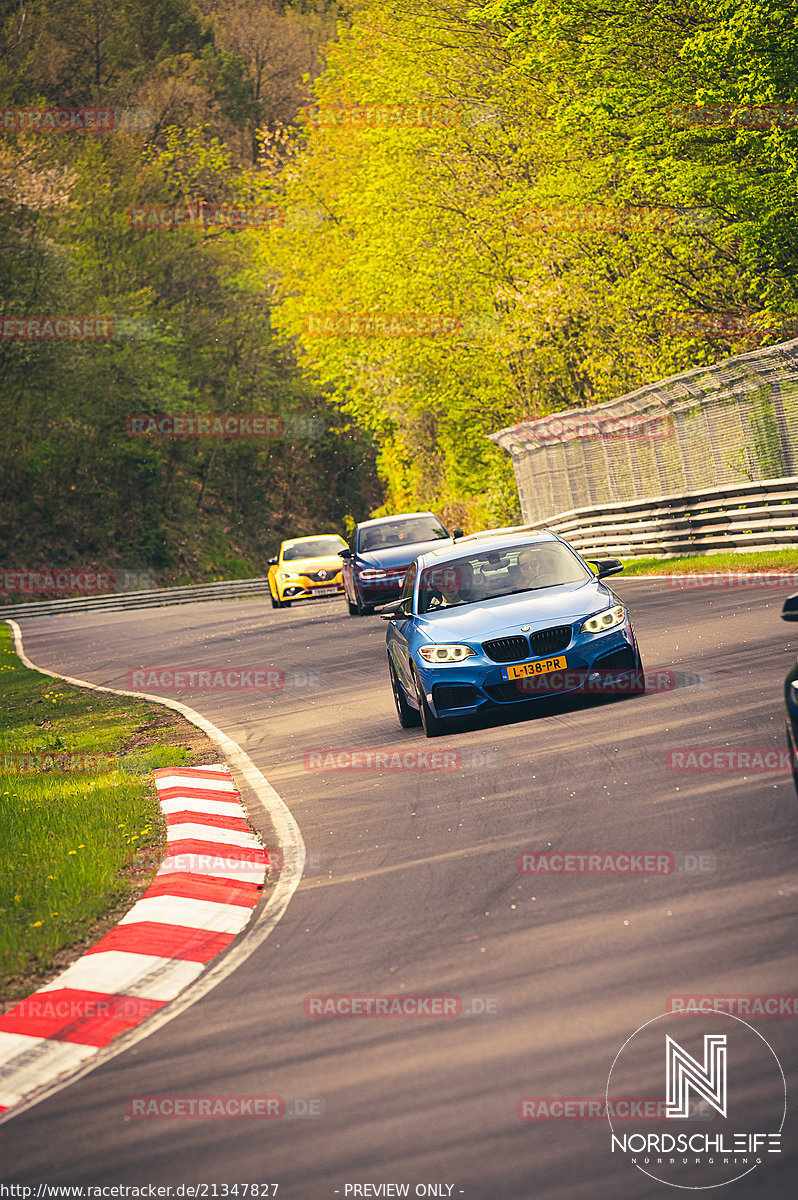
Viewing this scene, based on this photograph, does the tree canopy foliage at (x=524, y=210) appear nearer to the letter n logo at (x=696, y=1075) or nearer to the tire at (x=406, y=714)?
the tire at (x=406, y=714)

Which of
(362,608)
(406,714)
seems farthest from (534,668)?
(362,608)

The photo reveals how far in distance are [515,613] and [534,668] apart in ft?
1.80

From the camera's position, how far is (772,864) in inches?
266

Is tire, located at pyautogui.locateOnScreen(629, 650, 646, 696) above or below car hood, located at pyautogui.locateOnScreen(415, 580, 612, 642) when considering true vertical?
below

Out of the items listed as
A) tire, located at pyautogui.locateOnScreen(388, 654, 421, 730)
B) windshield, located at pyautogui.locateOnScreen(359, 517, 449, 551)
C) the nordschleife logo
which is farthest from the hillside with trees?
the nordschleife logo

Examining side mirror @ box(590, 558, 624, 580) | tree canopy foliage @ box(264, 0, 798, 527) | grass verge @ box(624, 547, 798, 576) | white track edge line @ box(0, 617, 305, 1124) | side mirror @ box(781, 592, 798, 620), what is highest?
tree canopy foliage @ box(264, 0, 798, 527)

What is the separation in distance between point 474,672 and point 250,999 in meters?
5.85

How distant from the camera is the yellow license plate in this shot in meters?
11.6

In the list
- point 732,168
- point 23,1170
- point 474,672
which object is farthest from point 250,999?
point 732,168

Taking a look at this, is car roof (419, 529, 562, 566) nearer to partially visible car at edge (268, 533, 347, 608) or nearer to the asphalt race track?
the asphalt race track

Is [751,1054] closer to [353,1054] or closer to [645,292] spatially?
[353,1054]

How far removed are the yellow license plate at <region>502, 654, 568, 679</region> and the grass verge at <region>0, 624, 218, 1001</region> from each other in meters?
2.97

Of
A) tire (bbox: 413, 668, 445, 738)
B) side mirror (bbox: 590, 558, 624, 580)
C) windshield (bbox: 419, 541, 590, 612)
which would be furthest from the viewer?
windshield (bbox: 419, 541, 590, 612)

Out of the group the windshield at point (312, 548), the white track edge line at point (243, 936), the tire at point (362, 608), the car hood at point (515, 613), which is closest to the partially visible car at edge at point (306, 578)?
the windshield at point (312, 548)
